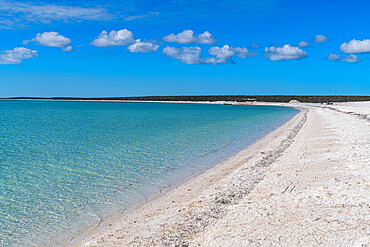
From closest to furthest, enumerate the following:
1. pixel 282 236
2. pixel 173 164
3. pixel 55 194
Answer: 1. pixel 282 236
2. pixel 55 194
3. pixel 173 164

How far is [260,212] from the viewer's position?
269 inches

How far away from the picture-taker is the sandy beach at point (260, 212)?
561 cm

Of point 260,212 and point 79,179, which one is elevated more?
point 260,212

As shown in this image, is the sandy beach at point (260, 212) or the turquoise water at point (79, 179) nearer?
the sandy beach at point (260, 212)

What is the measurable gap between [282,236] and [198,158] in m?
10.8

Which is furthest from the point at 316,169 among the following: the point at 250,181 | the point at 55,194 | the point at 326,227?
the point at 55,194

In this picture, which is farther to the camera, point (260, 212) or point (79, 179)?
point (79, 179)

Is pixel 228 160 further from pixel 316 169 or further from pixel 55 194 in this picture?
pixel 55 194

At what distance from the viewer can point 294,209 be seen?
682cm

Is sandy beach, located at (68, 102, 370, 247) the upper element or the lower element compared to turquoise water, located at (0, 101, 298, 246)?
upper

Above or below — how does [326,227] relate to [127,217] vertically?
above

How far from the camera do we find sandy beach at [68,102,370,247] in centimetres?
561

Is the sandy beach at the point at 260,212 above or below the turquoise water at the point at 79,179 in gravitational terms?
above

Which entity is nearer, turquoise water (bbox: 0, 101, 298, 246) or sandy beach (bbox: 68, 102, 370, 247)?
sandy beach (bbox: 68, 102, 370, 247)
